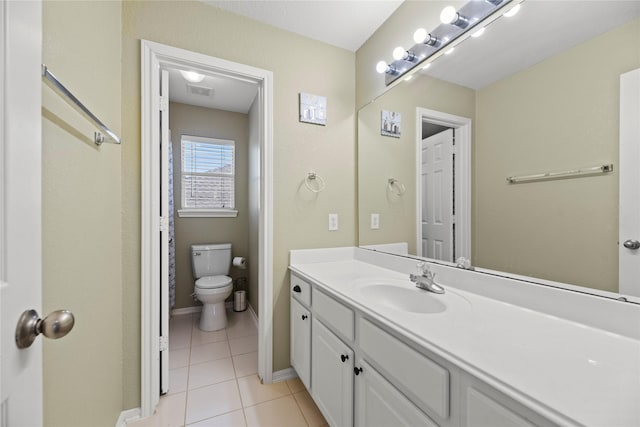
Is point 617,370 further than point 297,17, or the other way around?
point 297,17

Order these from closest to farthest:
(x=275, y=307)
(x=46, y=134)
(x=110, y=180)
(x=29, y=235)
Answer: (x=29, y=235)
(x=46, y=134)
(x=110, y=180)
(x=275, y=307)

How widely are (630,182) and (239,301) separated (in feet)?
10.1

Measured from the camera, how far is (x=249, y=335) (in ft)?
7.86

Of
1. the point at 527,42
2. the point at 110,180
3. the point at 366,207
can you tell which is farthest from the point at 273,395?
the point at 527,42

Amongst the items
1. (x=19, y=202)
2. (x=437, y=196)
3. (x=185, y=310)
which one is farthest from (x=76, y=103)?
(x=185, y=310)

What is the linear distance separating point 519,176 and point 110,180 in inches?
71.1

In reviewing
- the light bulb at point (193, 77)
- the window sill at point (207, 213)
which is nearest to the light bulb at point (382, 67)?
the light bulb at point (193, 77)

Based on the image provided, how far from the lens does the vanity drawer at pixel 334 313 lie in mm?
1081

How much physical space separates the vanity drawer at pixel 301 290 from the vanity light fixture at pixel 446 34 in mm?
1396

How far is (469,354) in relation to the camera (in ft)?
2.09

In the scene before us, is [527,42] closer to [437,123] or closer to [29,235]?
[437,123]

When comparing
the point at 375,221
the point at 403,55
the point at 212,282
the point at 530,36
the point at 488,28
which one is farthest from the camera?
the point at 212,282

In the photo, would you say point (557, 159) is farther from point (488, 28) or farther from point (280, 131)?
point (280, 131)

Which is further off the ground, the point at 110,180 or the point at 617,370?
the point at 110,180
